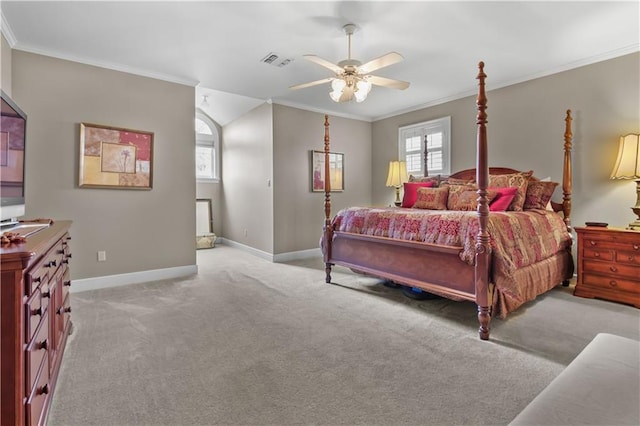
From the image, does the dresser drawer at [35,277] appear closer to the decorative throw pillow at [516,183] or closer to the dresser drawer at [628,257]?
the decorative throw pillow at [516,183]

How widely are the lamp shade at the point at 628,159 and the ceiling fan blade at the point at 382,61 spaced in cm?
248

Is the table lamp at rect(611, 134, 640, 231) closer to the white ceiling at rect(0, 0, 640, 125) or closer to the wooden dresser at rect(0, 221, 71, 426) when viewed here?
the white ceiling at rect(0, 0, 640, 125)

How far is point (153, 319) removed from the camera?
2.69m

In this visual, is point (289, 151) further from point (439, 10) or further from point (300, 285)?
point (439, 10)

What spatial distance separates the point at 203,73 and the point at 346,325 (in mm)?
3441

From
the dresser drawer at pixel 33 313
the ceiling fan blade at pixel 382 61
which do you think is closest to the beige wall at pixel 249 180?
the ceiling fan blade at pixel 382 61

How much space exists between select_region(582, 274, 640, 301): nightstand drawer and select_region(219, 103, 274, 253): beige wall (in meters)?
4.00

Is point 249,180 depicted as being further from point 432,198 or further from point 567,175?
point 567,175

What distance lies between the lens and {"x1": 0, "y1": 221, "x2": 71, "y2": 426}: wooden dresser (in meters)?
1.00

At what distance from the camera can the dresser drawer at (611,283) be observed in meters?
2.94

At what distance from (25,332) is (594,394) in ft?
5.85

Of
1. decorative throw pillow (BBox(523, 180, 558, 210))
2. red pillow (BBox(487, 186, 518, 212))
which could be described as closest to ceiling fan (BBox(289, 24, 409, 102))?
red pillow (BBox(487, 186, 518, 212))

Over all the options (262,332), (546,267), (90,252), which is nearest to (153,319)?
(262,332)

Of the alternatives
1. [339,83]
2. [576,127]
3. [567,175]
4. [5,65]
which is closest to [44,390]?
[339,83]
